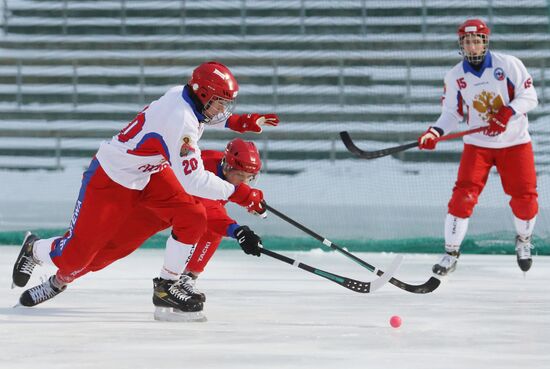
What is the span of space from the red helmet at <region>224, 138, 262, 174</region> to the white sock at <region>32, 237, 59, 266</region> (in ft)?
2.28

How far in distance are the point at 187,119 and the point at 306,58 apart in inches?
323

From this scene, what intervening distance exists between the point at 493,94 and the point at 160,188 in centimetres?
202

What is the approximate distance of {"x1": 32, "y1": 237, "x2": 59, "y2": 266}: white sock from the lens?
12.9 ft

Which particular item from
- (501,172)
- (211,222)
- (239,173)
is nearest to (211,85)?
(239,173)

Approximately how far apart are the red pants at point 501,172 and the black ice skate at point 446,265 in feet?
0.66

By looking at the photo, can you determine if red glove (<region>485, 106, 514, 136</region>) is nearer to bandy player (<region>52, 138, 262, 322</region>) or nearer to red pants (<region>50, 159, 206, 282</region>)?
bandy player (<region>52, 138, 262, 322</region>)

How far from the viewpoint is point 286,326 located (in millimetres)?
3393

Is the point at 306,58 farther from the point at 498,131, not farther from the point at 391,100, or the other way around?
the point at 498,131

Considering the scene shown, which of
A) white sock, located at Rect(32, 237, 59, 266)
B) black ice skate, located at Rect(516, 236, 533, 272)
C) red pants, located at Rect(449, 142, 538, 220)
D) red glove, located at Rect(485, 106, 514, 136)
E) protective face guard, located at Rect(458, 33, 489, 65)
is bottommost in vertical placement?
black ice skate, located at Rect(516, 236, 533, 272)

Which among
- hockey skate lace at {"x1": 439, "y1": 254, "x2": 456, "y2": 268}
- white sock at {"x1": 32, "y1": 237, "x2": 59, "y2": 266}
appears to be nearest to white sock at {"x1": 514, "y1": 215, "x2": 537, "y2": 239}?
hockey skate lace at {"x1": 439, "y1": 254, "x2": 456, "y2": 268}

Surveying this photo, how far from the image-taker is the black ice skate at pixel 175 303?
11.6 ft

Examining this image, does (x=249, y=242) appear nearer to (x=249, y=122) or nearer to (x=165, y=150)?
(x=165, y=150)

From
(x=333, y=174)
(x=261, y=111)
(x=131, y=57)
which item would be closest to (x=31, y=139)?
(x=131, y=57)

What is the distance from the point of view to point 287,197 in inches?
396
